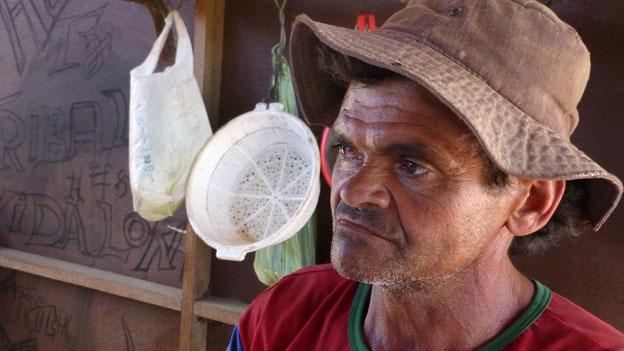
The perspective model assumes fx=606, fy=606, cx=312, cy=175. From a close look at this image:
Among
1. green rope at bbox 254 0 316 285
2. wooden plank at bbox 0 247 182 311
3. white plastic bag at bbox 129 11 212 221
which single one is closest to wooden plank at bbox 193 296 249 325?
wooden plank at bbox 0 247 182 311

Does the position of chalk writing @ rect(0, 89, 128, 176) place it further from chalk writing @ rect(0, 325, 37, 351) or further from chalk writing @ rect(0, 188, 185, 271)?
chalk writing @ rect(0, 325, 37, 351)

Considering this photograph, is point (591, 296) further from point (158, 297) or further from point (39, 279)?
A: point (39, 279)

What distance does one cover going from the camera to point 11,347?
12.6 feet

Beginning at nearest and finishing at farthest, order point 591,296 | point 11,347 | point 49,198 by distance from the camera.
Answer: point 591,296
point 49,198
point 11,347

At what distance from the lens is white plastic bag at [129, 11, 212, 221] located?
2.32 meters

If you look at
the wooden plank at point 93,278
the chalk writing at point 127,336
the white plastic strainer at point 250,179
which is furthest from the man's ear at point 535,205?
the chalk writing at point 127,336

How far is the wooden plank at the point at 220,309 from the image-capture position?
2643mm

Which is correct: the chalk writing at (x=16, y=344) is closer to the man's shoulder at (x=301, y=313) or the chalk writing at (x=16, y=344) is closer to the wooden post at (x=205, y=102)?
the wooden post at (x=205, y=102)

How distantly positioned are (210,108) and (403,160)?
163 centimetres

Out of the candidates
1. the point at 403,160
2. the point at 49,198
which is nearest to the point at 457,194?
the point at 403,160

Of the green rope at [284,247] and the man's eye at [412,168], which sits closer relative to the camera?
the man's eye at [412,168]

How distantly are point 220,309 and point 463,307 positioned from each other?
1.54 meters

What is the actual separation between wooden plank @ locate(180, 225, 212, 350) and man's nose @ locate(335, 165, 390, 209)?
5.12 ft

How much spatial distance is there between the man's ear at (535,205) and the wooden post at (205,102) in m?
1.67
